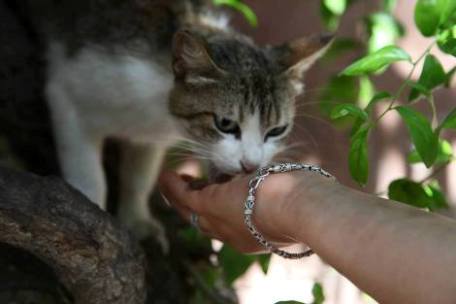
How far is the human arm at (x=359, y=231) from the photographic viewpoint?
897mm

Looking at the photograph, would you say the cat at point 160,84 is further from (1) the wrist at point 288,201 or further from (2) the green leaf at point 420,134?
(2) the green leaf at point 420,134

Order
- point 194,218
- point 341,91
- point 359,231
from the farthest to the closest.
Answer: point 341,91
point 194,218
point 359,231

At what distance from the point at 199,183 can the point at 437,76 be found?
0.57m

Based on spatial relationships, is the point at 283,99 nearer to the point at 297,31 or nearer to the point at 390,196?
the point at 390,196

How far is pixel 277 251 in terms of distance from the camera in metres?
1.27

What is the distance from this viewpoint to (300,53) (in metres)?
1.68

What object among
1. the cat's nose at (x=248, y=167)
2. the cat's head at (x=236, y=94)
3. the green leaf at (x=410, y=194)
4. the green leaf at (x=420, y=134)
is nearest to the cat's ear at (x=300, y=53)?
the cat's head at (x=236, y=94)

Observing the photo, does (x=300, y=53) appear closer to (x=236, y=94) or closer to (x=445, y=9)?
(x=236, y=94)

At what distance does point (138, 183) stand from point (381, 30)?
32.8 inches

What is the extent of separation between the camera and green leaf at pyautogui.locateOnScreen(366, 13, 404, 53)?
1.75 m

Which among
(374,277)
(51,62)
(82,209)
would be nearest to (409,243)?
(374,277)

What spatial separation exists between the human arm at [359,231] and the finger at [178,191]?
0.07 metres

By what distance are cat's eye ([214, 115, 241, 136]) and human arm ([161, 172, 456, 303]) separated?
249 mm

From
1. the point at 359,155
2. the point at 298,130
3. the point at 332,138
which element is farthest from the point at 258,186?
the point at 332,138
